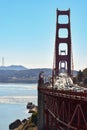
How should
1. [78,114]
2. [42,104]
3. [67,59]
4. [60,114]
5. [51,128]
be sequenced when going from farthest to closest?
1. [67,59]
2. [42,104]
3. [51,128]
4. [60,114]
5. [78,114]

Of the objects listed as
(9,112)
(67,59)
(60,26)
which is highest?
(60,26)

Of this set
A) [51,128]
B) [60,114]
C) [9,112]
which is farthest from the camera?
[9,112]

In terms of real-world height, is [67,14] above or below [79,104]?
above

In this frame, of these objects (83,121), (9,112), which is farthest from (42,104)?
(9,112)

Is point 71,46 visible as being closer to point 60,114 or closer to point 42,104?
point 42,104

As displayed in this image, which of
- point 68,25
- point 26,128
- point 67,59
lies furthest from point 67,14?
point 26,128

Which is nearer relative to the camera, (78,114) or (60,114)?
(78,114)

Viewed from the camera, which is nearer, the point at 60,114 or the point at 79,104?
the point at 79,104

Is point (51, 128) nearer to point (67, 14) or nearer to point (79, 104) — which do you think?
point (79, 104)

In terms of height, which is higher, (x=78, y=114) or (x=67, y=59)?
(x=67, y=59)
